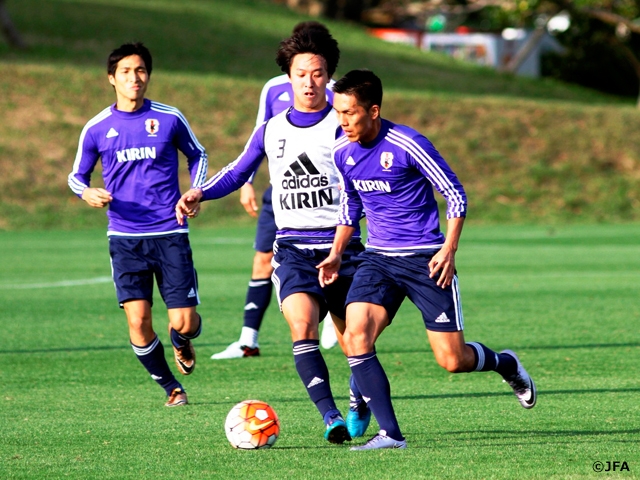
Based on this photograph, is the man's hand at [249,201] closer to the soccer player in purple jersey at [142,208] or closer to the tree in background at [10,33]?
the soccer player in purple jersey at [142,208]

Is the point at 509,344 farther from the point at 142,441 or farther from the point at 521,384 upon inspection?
the point at 142,441

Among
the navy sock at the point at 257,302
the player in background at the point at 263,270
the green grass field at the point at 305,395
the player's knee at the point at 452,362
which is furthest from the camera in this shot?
the navy sock at the point at 257,302

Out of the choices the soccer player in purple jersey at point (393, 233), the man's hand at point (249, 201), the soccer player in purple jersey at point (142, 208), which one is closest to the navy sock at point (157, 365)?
the soccer player in purple jersey at point (142, 208)

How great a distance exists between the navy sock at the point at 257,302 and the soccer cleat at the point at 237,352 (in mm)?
196

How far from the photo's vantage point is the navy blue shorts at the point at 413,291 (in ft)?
19.6

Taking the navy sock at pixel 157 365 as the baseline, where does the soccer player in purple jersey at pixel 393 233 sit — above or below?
above

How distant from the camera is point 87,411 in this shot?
6.91 meters

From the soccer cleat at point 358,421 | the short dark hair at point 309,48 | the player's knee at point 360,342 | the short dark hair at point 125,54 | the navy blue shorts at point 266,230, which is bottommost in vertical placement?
the soccer cleat at point 358,421

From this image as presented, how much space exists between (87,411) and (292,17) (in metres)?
41.6

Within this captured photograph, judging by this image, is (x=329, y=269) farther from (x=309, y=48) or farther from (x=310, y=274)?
(x=309, y=48)

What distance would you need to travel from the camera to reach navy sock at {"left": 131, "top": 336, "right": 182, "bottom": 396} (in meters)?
7.26

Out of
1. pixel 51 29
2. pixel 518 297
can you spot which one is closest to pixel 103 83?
pixel 51 29

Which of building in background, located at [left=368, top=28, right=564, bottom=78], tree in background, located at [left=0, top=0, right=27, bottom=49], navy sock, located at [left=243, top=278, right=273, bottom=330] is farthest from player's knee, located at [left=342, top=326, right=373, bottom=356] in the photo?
building in background, located at [left=368, top=28, right=564, bottom=78]

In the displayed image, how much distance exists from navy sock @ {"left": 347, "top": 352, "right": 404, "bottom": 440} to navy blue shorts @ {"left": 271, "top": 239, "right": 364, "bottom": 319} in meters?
0.68
